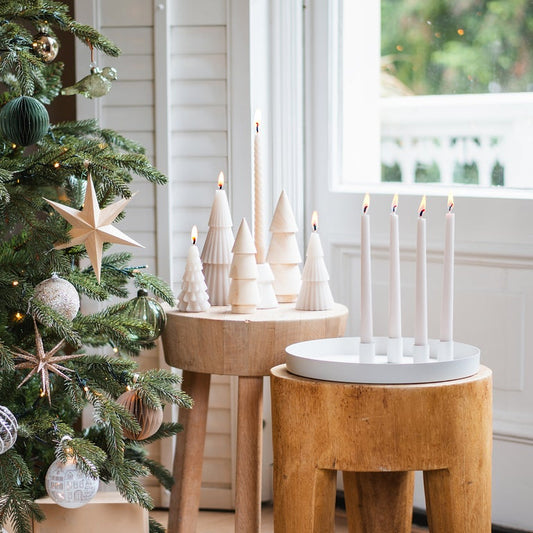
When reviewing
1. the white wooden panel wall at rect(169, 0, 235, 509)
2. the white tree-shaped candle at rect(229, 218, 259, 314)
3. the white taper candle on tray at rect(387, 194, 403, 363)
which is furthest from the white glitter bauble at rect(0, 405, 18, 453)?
the white wooden panel wall at rect(169, 0, 235, 509)

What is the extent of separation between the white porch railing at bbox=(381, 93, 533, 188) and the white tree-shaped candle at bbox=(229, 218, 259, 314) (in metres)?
0.66

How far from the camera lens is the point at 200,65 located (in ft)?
7.22

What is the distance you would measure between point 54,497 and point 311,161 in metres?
1.21

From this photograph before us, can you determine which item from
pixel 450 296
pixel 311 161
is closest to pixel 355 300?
pixel 311 161

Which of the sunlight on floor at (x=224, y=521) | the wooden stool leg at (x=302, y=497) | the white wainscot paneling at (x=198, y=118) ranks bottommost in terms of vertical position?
the sunlight on floor at (x=224, y=521)

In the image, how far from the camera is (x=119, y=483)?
1.54 metres

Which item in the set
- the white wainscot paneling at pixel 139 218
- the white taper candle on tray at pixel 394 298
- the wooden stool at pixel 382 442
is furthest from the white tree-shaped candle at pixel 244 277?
the white wainscot paneling at pixel 139 218

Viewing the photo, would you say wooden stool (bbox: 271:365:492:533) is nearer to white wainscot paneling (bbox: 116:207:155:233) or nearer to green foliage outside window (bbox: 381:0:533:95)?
white wainscot paneling (bbox: 116:207:155:233)

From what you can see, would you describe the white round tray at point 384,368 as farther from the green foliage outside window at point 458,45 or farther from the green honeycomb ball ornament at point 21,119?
the green foliage outside window at point 458,45

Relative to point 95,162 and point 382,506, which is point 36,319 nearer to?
point 95,162

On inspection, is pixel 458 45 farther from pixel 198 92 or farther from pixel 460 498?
pixel 460 498

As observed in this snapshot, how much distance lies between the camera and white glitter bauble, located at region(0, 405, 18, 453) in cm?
143

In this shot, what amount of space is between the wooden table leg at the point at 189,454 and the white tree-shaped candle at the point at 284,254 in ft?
0.85

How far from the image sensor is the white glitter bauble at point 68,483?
4.91 feet
